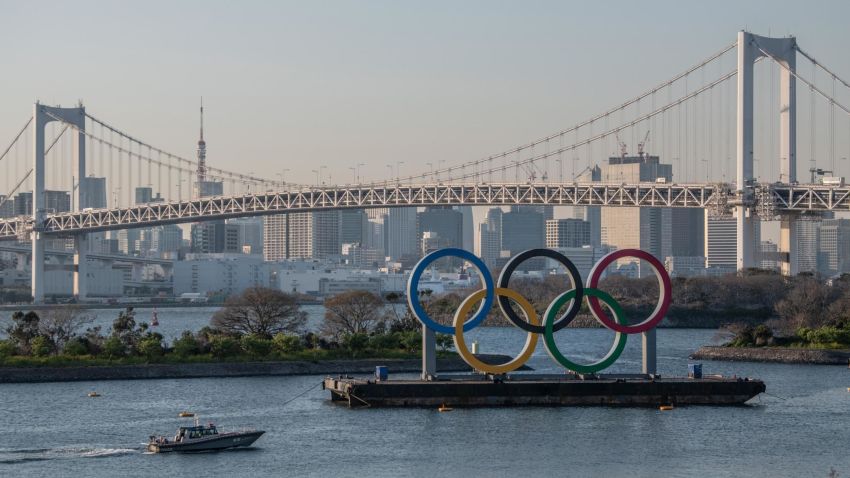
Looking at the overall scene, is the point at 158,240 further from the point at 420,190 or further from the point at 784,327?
the point at 784,327

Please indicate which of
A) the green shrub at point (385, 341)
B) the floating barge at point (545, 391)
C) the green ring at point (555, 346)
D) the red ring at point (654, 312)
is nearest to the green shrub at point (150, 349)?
the green shrub at point (385, 341)

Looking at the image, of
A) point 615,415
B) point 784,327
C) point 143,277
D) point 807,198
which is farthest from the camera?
point 143,277

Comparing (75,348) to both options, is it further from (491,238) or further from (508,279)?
(491,238)

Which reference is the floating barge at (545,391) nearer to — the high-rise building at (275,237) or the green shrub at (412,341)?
the green shrub at (412,341)

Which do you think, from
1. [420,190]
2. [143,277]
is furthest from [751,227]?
[143,277]

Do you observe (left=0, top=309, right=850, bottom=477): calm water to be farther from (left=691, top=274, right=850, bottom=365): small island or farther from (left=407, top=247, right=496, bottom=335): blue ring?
(left=691, top=274, right=850, bottom=365): small island

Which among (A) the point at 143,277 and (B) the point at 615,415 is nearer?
(B) the point at 615,415
